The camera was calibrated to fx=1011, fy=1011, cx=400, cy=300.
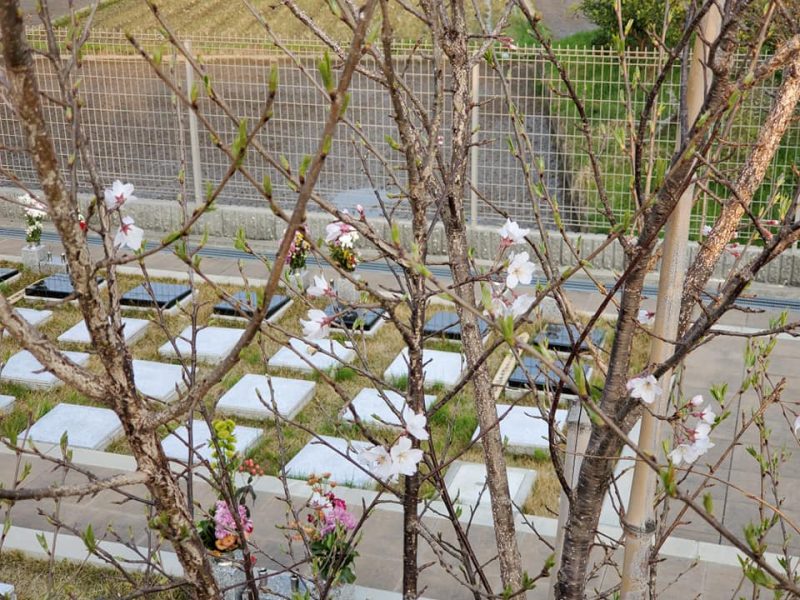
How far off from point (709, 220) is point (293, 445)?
5.61m

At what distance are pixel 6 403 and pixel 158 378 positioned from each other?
3.15 ft

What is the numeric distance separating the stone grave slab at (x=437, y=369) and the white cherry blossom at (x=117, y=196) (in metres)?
Answer: 4.58

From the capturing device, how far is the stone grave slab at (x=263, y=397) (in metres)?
6.29

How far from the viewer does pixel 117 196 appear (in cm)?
207

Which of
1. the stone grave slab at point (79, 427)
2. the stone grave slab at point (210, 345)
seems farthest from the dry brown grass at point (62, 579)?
the stone grave slab at point (210, 345)

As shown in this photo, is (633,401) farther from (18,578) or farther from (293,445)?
(293,445)

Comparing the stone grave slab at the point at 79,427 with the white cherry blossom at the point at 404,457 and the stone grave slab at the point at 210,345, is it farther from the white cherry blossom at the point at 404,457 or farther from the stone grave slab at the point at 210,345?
the white cherry blossom at the point at 404,457

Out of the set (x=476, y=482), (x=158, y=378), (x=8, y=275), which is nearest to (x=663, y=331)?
(x=476, y=482)

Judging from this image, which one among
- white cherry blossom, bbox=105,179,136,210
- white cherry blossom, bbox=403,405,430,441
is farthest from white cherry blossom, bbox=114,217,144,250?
white cherry blossom, bbox=403,405,430,441

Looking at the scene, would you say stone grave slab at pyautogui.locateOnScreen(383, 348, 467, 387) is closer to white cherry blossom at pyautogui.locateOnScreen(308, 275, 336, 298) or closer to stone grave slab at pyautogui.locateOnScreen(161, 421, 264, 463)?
stone grave slab at pyautogui.locateOnScreen(161, 421, 264, 463)

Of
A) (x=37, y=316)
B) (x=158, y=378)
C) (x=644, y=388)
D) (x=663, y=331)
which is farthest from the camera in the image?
(x=37, y=316)

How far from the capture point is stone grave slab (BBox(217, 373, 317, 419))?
6293mm

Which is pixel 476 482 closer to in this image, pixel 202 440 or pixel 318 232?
pixel 202 440

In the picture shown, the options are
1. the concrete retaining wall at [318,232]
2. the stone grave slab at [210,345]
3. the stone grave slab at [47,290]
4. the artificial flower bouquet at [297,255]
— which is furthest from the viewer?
the concrete retaining wall at [318,232]
